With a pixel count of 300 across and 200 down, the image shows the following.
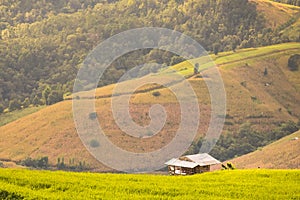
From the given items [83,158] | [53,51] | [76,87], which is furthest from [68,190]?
[53,51]

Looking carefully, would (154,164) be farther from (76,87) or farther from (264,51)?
(264,51)

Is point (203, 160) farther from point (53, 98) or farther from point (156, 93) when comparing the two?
point (53, 98)

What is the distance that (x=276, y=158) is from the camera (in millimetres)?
85875

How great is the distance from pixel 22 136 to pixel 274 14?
74.4m

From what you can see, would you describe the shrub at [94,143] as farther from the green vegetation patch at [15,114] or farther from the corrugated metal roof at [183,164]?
the corrugated metal roof at [183,164]

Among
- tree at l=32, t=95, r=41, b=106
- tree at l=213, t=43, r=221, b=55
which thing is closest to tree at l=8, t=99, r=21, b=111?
tree at l=32, t=95, r=41, b=106

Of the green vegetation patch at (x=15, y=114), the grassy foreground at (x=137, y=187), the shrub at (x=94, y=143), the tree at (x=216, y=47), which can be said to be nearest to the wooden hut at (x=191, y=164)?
the grassy foreground at (x=137, y=187)

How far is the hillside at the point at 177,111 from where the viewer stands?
327 ft

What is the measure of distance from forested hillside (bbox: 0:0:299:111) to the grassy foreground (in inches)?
4101

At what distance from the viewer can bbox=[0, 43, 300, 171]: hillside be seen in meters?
99.7

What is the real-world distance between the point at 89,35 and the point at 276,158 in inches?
3097

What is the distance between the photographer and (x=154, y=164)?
284 feet

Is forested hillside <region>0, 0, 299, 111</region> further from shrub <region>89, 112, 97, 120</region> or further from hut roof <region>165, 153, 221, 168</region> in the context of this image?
hut roof <region>165, 153, 221, 168</region>

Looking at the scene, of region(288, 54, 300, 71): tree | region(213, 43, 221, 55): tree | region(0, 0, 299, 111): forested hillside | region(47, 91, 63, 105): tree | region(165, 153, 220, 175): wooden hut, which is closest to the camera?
region(165, 153, 220, 175): wooden hut
